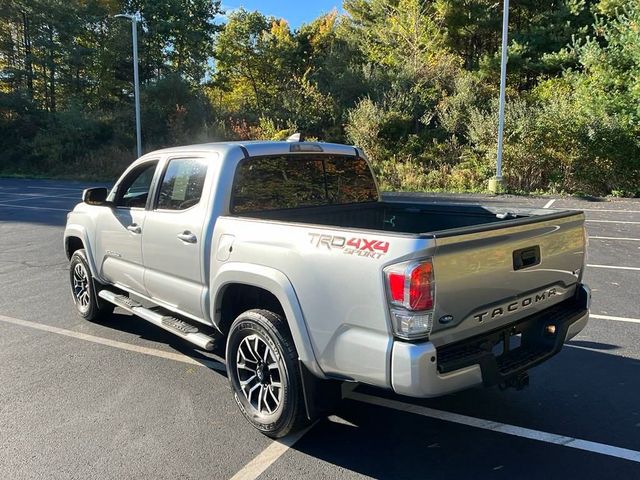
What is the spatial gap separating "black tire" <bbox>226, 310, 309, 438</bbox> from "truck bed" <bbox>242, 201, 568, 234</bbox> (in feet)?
3.24

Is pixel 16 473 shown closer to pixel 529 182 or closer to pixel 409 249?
pixel 409 249

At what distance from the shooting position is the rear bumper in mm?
2701

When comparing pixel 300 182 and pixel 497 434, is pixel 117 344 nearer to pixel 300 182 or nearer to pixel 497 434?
pixel 300 182

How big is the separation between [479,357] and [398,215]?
216 centimetres

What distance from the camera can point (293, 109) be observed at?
2853 cm

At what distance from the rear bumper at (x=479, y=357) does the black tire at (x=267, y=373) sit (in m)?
0.77

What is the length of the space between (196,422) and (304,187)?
6.70 feet

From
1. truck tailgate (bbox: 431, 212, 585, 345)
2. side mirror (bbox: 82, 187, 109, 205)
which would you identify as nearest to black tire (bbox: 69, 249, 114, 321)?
side mirror (bbox: 82, 187, 109, 205)

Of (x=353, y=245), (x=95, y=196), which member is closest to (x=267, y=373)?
(x=353, y=245)

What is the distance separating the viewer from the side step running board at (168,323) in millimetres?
4027

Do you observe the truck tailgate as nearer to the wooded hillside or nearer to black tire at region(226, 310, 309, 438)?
black tire at region(226, 310, 309, 438)

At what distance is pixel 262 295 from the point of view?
368 centimetres

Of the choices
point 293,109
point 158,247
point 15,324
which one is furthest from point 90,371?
point 293,109

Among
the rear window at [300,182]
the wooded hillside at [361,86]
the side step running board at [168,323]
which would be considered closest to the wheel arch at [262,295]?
the side step running board at [168,323]
